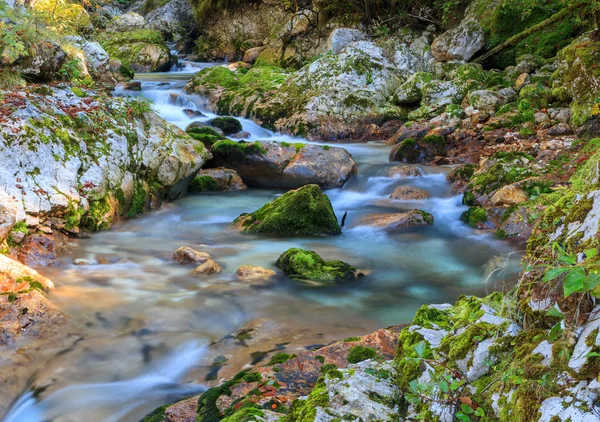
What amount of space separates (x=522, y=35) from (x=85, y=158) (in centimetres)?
1353

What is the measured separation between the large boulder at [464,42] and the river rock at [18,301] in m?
14.9

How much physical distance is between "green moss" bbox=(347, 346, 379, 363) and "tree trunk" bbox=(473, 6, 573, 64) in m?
13.4

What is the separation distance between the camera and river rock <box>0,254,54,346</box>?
14.5 feet

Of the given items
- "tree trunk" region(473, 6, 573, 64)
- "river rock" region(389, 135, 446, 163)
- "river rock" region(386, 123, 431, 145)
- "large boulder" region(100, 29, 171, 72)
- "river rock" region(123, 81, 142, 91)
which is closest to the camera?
"river rock" region(389, 135, 446, 163)

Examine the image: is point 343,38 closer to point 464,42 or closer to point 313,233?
point 464,42

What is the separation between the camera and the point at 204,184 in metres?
10.4

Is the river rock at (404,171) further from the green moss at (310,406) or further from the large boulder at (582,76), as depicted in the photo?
the green moss at (310,406)

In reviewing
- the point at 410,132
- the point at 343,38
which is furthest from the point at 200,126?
the point at 343,38

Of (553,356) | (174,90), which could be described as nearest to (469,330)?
(553,356)

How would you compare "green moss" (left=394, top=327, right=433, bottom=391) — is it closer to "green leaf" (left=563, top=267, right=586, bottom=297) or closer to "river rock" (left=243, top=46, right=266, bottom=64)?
"green leaf" (left=563, top=267, right=586, bottom=297)

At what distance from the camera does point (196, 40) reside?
92.9 ft

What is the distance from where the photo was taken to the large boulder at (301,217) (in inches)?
311

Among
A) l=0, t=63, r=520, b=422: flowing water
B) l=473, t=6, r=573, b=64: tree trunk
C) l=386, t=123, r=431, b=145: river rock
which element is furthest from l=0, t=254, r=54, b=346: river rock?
l=473, t=6, r=573, b=64: tree trunk

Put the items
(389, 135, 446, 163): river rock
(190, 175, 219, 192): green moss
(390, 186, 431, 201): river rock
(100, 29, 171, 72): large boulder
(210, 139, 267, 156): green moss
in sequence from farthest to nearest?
(100, 29, 171, 72): large boulder, (389, 135, 446, 163): river rock, (210, 139, 267, 156): green moss, (190, 175, 219, 192): green moss, (390, 186, 431, 201): river rock
